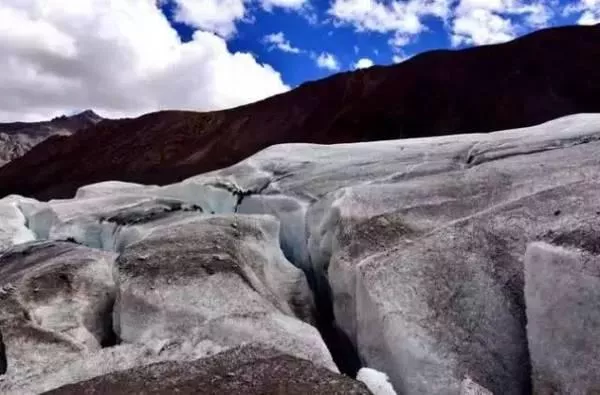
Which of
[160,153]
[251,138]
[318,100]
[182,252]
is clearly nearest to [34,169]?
[160,153]

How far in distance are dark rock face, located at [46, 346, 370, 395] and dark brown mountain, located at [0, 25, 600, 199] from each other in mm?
27266

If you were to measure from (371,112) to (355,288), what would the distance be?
2912cm

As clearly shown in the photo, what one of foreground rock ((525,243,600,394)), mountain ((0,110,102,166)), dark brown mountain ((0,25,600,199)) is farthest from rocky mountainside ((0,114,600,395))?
mountain ((0,110,102,166))

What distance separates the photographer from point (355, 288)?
19.3 feet

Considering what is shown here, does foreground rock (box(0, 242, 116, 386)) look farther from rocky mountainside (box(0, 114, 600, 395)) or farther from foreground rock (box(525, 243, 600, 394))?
foreground rock (box(525, 243, 600, 394))

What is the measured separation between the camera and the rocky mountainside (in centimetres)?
469

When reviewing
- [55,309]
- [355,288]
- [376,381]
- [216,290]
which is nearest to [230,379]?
[376,381]

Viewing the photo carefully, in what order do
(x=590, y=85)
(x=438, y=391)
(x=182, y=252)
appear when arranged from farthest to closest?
(x=590, y=85) → (x=182, y=252) → (x=438, y=391)

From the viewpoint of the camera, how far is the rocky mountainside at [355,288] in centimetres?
469

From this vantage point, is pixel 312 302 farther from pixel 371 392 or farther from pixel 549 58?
pixel 549 58

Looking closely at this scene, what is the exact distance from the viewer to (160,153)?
3912 centimetres

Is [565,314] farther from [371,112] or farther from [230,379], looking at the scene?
[371,112]

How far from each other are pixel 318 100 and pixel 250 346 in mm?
34267

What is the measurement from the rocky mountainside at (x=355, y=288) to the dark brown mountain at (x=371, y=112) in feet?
79.3
